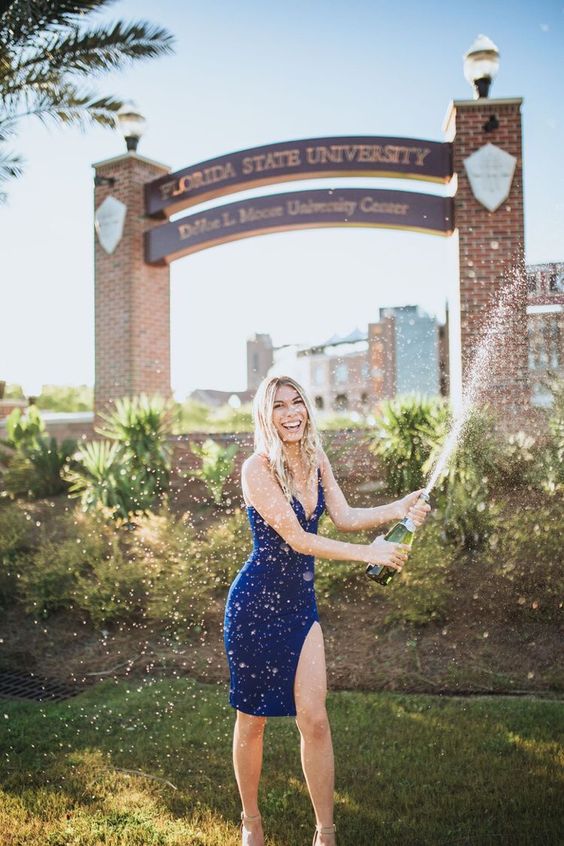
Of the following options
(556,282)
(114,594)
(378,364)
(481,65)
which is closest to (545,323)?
(556,282)

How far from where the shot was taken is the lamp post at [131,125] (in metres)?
12.2

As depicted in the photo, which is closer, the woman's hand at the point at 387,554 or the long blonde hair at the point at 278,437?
the woman's hand at the point at 387,554

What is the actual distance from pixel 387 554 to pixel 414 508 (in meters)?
0.35

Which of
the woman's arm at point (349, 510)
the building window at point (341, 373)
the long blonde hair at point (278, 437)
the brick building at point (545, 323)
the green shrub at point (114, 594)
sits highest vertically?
the building window at point (341, 373)

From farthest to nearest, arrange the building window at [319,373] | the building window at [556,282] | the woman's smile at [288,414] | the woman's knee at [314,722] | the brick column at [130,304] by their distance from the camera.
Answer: the building window at [319,373], the brick column at [130,304], the building window at [556,282], the woman's smile at [288,414], the woman's knee at [314,722]

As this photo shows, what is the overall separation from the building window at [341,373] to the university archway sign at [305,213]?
1012 inches

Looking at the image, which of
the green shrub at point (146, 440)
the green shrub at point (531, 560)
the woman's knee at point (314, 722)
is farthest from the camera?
the green shrub at point (146, 440)

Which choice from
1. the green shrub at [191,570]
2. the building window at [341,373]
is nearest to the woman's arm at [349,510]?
the green shrub at [191,570]

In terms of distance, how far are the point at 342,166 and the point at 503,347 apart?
3.66m

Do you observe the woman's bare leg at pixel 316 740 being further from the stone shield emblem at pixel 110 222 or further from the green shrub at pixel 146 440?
the stone shield emblem at pixel 110 222

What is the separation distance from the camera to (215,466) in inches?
344

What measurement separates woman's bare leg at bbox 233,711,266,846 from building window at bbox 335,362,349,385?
3480 cm

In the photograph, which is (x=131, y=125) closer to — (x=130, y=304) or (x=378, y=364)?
(x=130, y=304)

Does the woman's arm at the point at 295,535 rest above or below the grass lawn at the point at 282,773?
above
